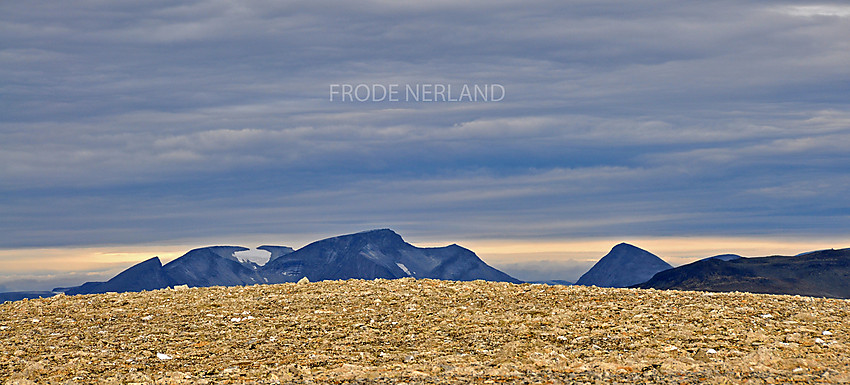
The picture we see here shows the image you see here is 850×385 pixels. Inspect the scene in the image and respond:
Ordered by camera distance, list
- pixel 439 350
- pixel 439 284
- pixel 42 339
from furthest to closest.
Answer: pixel 439 284 < pixel 42 339 < pixel 439 350

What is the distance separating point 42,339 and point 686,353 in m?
16.9

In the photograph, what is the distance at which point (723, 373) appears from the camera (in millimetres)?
18672

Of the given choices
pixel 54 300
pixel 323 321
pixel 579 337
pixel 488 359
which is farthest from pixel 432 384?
pixel 54 300

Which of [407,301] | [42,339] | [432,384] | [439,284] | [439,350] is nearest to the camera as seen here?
[432,384]

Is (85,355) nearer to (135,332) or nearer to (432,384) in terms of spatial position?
(135,332)

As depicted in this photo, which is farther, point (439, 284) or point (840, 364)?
point (439, 284)

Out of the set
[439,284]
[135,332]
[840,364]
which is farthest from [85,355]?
[840,364]

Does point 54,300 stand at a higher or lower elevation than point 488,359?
higher

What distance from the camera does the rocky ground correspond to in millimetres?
19000

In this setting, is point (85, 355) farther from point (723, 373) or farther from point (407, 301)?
point (723, 373)

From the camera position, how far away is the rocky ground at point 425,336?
19000mm

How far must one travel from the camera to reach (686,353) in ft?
65.8

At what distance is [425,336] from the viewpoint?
22.2 m

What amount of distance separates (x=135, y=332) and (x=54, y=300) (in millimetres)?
7295
